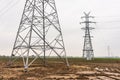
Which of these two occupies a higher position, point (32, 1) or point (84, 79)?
point (32, 1)

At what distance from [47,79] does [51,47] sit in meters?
10.1

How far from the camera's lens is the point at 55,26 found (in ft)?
93.5

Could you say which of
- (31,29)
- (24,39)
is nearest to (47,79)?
(31,29)

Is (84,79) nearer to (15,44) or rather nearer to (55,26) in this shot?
(55,26)

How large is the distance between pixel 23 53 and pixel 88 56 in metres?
48.2

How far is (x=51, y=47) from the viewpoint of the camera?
92.1 feet

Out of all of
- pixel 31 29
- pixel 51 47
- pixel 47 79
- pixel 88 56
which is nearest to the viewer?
pixel 47 79

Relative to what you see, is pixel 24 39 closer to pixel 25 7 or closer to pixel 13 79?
pixel 25 7

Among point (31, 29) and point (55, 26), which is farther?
point (55, 26)

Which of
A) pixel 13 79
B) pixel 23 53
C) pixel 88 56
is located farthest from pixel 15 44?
pixel 88 56

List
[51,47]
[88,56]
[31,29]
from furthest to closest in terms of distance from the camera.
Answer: [88,56], [51,47], [31,29]

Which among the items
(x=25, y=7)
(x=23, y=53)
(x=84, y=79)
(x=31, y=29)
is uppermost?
(x=25, y=7)

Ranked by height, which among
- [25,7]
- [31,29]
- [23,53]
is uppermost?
[25,7]

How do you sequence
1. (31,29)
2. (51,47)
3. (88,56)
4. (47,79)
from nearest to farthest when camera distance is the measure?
(47,79) → (31,29) → (51,47) → (88,56)
